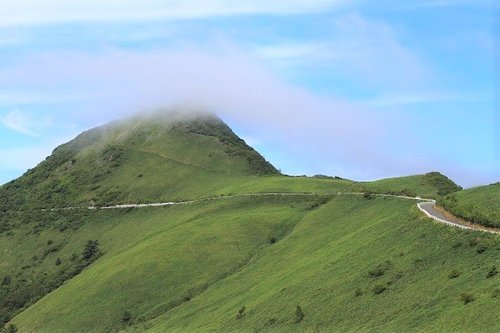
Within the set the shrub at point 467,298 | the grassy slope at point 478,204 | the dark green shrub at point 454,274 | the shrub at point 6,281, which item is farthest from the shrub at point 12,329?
the shrub at point 467,298

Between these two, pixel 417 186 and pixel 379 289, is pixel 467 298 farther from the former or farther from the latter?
pixel 417 186

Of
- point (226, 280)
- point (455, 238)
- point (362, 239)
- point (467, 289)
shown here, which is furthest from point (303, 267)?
point (467, 289)

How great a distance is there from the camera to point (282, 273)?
272 ft

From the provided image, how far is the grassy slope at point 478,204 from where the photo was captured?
209ft

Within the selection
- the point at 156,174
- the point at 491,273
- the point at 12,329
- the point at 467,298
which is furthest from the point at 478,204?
the point at 156,174

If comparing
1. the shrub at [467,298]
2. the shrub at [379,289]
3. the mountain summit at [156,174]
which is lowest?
the shrub at [467,298]

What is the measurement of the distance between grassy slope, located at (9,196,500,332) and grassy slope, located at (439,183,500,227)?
3253mm

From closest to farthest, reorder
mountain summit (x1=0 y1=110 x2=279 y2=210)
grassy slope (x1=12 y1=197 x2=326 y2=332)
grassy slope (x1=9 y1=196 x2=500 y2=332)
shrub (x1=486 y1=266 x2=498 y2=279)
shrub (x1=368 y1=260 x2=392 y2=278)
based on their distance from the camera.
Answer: shrub (x1=486 y1=266 x2=498 y2=279) → grassy slope (x1=9 y1=196 x2=500 y2=332) → shrub (x1=368 y1=260 x2=392 y2=278) → grassy slope (x1=12 y1=197 x2=326 y2=332) → mountain summit (x1=0 y1=110 x2=279 y2=210)

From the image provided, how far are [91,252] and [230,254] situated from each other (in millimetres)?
40044

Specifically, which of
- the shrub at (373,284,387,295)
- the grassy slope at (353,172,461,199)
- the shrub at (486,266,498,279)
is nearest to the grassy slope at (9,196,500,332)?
the shrub at (373,284,387,295)

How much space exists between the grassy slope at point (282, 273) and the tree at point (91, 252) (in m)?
3.26

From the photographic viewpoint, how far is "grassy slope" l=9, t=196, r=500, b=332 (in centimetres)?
5312

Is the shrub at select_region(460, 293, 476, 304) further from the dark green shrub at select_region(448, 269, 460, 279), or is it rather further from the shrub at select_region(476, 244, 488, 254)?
the shrub at select_region(476, 244, 488, 254)

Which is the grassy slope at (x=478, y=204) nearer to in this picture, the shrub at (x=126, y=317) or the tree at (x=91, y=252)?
the shrub at (x=126, y=317)
